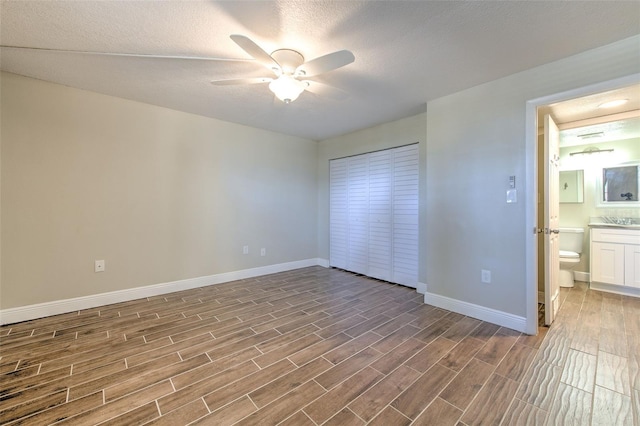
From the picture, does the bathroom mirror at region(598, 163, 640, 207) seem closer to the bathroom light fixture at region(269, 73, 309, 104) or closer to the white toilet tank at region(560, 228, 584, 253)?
the white toilet tank at region(560, 228, 584, 253)

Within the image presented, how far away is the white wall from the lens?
2129 millimetres

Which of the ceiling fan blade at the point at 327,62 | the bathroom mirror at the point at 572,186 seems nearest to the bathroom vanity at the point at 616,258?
the bathroom mirror at the point at 572,186

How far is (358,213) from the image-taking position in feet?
14.2

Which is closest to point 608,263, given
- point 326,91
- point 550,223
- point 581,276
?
point 581,276

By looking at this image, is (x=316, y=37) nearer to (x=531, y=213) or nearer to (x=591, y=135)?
(x=531, y=213)

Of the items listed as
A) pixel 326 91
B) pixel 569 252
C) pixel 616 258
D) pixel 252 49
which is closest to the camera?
pixel 252 49

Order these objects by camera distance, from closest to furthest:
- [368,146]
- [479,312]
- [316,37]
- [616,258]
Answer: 1. [316,37]
2. [479,312]
3. [616,258]
4. [368,146]

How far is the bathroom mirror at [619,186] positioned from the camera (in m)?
3.58

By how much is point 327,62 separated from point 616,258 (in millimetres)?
4398

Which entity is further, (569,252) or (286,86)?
(569,252)

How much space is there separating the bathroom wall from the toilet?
95mm

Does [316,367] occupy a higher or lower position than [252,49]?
lower

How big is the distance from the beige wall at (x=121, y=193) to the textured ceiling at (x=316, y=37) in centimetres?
41

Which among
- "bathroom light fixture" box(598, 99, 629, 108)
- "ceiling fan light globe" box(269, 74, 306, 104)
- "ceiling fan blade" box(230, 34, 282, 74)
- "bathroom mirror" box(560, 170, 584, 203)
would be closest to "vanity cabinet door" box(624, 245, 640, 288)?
"bathroom mirror" box(560, 170, 584, 203)
